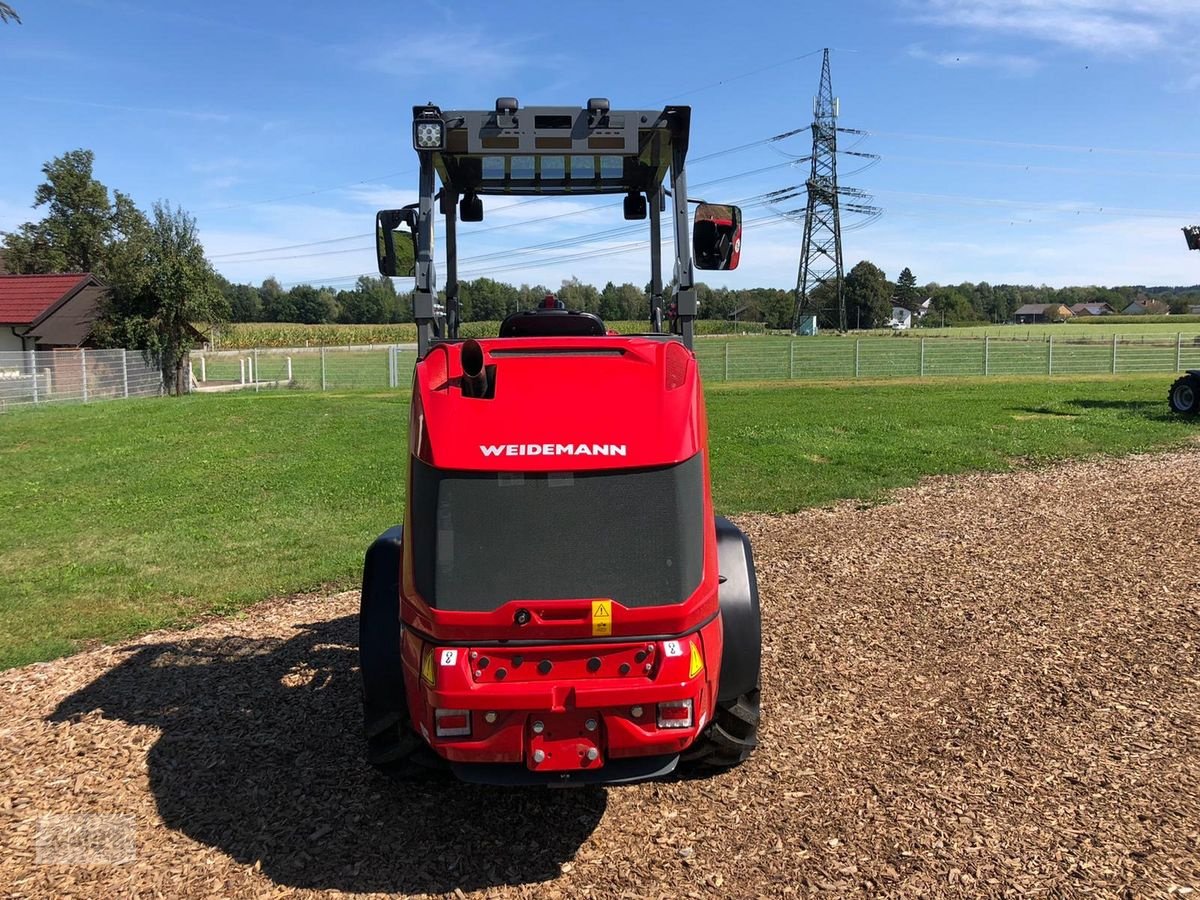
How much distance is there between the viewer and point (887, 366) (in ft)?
121

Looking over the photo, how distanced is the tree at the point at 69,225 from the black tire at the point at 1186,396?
56.3 m

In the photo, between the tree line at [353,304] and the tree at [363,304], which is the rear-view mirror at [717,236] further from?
the tree at [363,304]

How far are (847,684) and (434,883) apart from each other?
8.94ft

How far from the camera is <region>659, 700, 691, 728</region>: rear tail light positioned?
326 cm

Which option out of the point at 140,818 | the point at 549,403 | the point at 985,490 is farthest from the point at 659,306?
the point at 985,490

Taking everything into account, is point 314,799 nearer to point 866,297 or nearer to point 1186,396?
point 1186,396

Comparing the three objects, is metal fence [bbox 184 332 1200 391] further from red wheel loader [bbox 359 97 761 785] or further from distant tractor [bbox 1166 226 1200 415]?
red wheel loader [bbox 359 97 761 785]

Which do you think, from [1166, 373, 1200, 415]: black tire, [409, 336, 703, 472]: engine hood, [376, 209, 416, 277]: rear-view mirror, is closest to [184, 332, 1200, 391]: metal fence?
[1166, 373, 1200, 415]: black tire

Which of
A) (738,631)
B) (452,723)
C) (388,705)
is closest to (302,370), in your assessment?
(388,705)

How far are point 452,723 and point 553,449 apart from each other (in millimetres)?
1034

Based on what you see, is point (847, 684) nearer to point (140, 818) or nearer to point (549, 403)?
point (549, 403)

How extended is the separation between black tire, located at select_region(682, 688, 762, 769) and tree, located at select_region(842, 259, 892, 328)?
6960 centimetres

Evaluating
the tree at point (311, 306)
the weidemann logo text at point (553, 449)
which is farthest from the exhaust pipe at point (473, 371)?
the tree at point (311, 306)

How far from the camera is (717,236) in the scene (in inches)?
173
